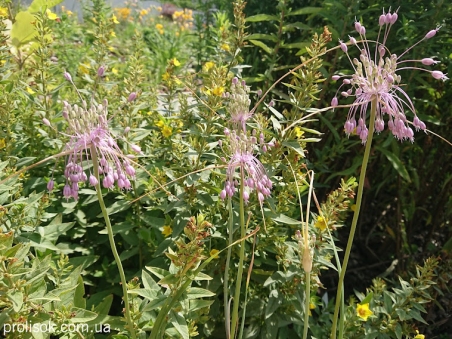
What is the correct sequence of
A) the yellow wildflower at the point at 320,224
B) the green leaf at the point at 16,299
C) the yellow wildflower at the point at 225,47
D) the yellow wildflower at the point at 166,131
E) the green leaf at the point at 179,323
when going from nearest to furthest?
1. the green leaf at the point at 16,299
2. the green leaf at the point at 179,323
3. the yellow wildflower at the point at 320,224
4. the yellow wildflower at the point at 166,131
5. the yellow wildflower at the point at 225,47

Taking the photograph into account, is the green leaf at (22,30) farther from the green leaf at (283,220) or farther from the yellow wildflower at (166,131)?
the green leaf at (283,220)

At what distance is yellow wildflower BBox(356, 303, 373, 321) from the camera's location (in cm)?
175

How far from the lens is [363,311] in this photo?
1.76m

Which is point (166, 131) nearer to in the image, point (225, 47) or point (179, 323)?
point (225, 47)

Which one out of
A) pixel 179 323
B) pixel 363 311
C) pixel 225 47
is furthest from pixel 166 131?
pixel 363 311

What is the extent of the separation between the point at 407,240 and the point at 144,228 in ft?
5.20

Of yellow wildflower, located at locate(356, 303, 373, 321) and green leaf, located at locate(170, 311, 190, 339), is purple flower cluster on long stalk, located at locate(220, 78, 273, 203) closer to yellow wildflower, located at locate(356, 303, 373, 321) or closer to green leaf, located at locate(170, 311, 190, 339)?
green leaf, located at locate(170, 311, 190, 339)

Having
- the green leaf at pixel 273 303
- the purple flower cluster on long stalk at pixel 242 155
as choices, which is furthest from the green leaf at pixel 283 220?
the purple flower cluster on long stalk at pixel 242 155

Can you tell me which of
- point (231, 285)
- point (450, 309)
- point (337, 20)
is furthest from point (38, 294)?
point (450, 309)

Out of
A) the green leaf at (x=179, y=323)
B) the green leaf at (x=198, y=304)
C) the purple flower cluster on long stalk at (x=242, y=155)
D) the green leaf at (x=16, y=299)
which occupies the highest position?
the purple flower cluster on long stalk at (x=242, y=155)

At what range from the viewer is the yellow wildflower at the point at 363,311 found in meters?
1.75

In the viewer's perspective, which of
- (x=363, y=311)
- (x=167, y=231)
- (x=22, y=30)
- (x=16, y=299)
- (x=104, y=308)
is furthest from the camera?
(x=22, y=30)

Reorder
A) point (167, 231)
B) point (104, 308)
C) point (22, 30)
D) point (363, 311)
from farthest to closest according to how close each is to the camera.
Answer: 1. point (22, 30)
2. point (167, 231)
3. point (363, 311)
4. point (104, 308)

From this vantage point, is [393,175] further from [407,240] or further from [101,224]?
[101,224]
